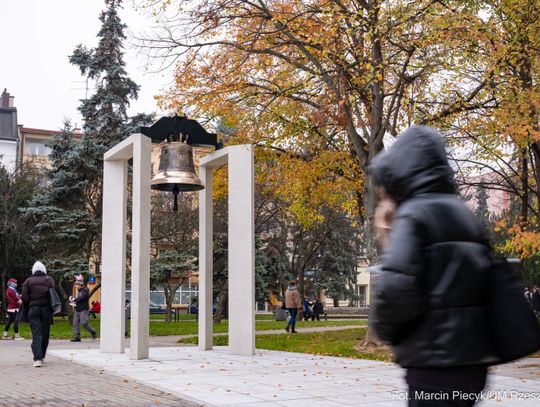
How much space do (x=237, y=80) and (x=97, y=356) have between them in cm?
869

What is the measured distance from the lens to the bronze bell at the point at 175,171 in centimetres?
1352

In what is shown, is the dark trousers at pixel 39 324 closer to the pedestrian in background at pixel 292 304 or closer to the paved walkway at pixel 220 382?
the paved walkway at pixel 220 382

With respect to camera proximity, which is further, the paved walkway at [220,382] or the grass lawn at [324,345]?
the grass lawn at [324,345]

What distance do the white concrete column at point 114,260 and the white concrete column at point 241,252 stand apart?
2.65m

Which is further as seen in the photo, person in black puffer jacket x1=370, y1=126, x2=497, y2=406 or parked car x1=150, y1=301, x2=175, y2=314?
parked car x1=150, y1=301, x2=175, y2=314

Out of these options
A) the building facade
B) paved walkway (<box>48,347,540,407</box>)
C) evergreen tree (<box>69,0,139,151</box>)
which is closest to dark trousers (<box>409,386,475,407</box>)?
paved walkway (<box>48,347,540,407</box>)

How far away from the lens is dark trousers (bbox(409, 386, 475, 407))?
2828mm

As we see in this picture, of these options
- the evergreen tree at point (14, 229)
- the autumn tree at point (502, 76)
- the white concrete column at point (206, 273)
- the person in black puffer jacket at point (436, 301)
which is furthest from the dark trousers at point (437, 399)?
the evergreen tree at point (14, 229)

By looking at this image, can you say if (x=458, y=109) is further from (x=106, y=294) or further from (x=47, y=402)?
(x=47, y=402)

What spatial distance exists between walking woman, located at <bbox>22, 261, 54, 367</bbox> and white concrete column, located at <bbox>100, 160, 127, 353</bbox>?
8.57ft

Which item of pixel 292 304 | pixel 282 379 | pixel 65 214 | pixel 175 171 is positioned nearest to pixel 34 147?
pixel 65 214

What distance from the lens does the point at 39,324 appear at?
42.5 feet

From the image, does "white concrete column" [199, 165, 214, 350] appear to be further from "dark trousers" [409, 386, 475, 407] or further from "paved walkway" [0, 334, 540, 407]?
"dark trousers" [409, 386, 475, 407]

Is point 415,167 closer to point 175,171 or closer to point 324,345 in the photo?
point 175,171
